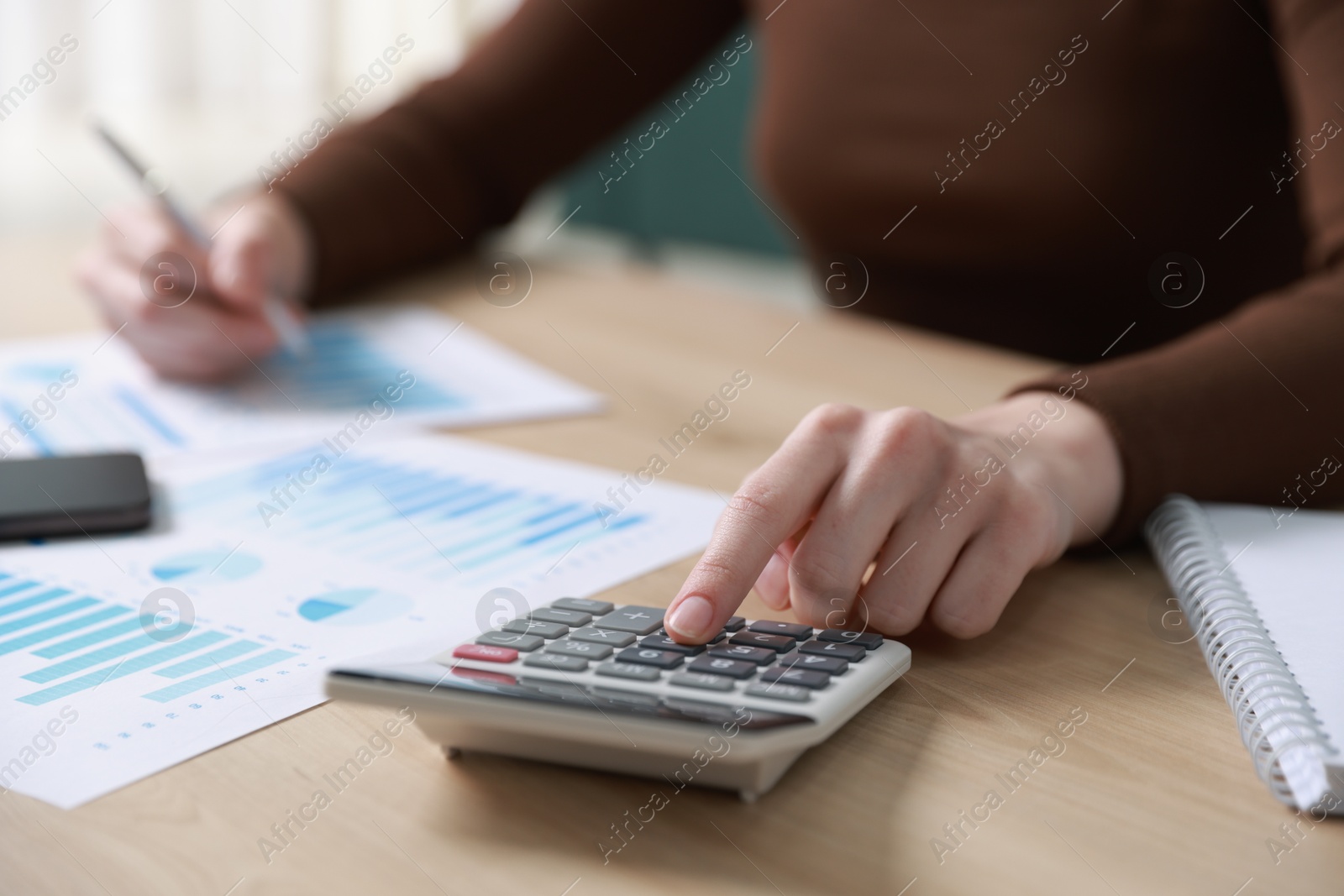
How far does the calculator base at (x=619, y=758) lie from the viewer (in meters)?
0.35

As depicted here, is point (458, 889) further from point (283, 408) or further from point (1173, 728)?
point (283, 408)

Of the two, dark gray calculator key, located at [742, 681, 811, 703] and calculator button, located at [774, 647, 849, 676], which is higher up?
dark gray calculator key, located at [742, 681, 811, 703]

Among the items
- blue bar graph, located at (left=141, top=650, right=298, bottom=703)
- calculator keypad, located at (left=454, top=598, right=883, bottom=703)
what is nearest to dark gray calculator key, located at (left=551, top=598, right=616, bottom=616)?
calculator keypad, located at (left=454, top=598, right=883, bottom=703)

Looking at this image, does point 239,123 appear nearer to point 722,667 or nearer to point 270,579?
point 270,579

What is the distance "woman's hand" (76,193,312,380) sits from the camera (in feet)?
2.69

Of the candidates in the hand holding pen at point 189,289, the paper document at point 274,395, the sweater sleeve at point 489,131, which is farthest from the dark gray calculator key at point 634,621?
the sweater sleeve at point 489,131

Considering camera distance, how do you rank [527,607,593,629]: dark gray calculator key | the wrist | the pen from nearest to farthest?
1. [527,607,593,629]: dark gray calculator key
2. the wrist
3. the pen

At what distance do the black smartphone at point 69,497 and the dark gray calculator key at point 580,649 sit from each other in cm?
29

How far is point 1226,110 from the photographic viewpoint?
35.3 inches

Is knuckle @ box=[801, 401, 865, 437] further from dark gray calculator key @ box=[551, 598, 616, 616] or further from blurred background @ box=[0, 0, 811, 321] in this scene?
blurred background @ box=[0, 0, 811, 321]

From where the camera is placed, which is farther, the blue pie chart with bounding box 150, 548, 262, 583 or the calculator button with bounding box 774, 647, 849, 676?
the blue pie chart with bounding box 150, 548, 262, 583

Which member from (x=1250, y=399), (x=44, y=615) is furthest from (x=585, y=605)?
(x=1250, y=399)

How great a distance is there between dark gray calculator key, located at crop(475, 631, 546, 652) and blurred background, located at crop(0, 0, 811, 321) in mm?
1366

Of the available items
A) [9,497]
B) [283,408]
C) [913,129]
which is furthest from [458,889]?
[913,129]
